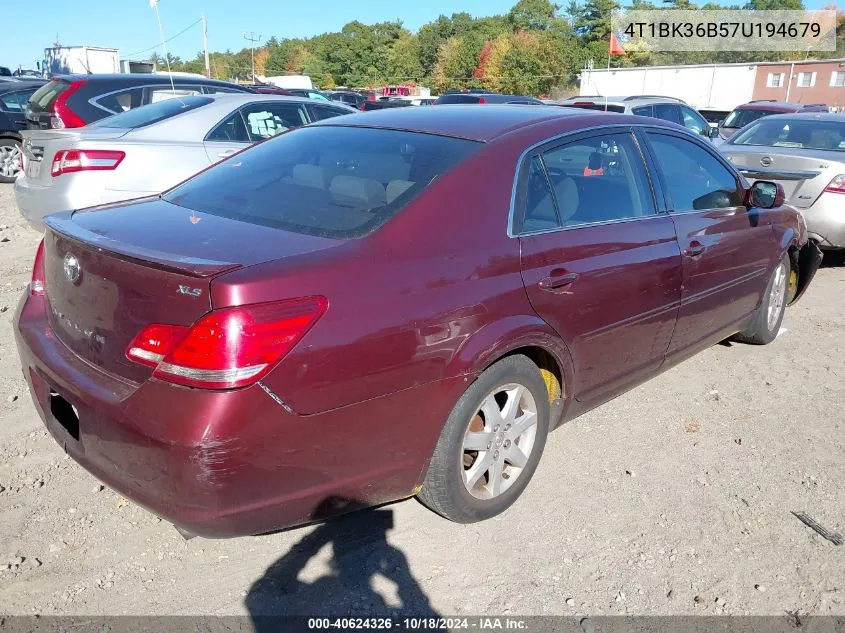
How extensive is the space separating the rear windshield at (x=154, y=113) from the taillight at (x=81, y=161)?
534mm

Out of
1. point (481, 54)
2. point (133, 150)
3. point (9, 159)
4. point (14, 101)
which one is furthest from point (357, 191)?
point (481, 54)

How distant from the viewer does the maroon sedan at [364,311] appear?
2.14m

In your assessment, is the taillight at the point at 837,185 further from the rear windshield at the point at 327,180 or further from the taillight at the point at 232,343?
the taillight at the point at 232,343

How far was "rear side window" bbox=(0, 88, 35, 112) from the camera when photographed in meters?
11.6

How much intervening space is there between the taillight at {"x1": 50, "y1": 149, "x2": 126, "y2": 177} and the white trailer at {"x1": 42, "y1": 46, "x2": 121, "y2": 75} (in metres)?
26.9

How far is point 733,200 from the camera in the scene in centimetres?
434

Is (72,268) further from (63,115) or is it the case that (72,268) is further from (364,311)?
(63,115)

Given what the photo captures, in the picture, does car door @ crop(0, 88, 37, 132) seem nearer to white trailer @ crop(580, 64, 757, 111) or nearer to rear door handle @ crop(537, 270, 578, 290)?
rear door handle @ crop(537, 270, 578, 290)


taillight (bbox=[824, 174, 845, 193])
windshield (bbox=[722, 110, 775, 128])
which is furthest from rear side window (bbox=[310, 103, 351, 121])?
windshield (bbox=[722, 110, 775, 128])

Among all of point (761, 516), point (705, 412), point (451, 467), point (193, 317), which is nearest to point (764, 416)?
point (705, 412)

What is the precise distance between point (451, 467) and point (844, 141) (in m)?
7.05

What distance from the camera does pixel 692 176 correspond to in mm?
4051

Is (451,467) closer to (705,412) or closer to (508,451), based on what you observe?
(508,451)

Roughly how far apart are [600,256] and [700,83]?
47.7m
